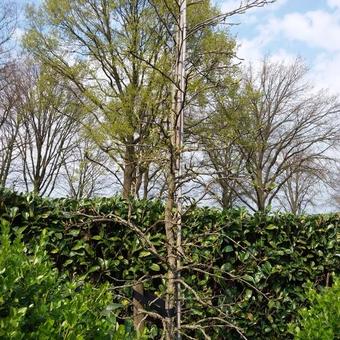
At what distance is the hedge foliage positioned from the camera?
379cm

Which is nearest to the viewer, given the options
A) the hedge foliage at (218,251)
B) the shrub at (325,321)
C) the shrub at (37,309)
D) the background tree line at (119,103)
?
the shrub at (37,309)

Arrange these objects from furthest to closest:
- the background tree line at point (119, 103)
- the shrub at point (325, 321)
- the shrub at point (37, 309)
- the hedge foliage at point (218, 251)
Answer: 1. the background tree line at point (119, 103)
2. the hedge foliage at point (218, 251)
3. the shrub at point (325, 321)
4. the shrub at point (37, 309)

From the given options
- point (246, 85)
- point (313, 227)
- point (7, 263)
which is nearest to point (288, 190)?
point (246, 85)

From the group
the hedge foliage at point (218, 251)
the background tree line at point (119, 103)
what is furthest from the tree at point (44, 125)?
the hedge foliage at point (218, 251)

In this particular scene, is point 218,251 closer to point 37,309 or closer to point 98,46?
point 37,309

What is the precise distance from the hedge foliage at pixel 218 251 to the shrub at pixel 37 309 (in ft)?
7.45

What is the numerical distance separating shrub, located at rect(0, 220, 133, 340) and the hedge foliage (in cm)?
227

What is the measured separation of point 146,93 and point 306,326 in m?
10.7

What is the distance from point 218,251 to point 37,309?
3.06m

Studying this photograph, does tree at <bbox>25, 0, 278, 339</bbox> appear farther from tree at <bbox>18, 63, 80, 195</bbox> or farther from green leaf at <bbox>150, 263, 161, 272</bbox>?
green leaf at <bbox>150, 263, 161, 272</bbox>

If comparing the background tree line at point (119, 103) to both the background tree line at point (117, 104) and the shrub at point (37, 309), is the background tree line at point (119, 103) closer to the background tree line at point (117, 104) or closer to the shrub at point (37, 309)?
the background tree line at point (117, 104)

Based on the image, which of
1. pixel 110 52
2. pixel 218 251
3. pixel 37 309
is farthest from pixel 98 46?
pixel 37 309

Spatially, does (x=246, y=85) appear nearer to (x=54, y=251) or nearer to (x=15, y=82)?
(x=15, y=82)

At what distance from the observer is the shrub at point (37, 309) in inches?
41.2
